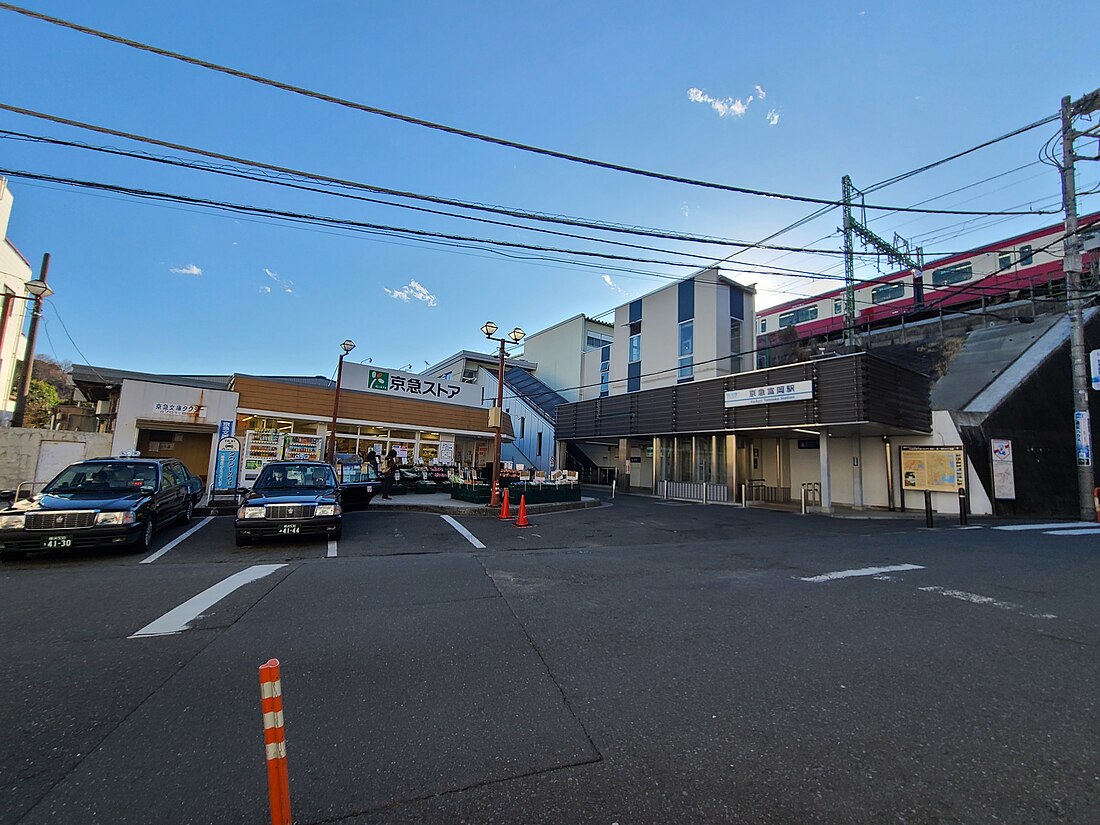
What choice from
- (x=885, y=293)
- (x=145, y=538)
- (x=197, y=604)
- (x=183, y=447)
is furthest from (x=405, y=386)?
(x=885, y=293)

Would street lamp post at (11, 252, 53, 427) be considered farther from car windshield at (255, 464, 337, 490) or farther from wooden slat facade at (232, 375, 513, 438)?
car windshield at (255, 464, 337, 490)

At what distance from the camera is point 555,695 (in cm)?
348

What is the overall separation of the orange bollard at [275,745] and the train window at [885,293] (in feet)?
130

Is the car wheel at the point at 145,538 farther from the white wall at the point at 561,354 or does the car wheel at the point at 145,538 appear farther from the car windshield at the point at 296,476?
the white wall at the point at 561,354

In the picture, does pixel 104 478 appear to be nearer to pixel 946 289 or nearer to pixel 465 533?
pixel 465 533

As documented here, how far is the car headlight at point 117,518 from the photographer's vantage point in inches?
304


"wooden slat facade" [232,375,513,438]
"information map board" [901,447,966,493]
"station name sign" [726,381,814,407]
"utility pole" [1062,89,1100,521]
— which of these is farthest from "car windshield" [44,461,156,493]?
"utility pole" [1062,89,1100,521]

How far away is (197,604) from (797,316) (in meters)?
43.9

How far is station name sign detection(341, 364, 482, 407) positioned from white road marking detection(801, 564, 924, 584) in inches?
799

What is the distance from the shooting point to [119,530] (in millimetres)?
7859

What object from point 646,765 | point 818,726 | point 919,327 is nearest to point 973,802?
point 818,726

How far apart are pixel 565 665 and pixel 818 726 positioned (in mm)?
1884

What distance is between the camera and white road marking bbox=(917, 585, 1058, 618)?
18.3 ft

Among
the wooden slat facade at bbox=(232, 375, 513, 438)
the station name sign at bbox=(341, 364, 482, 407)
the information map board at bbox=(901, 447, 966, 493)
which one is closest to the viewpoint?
the information map board at bbox=(901, 447, 966, 493)
